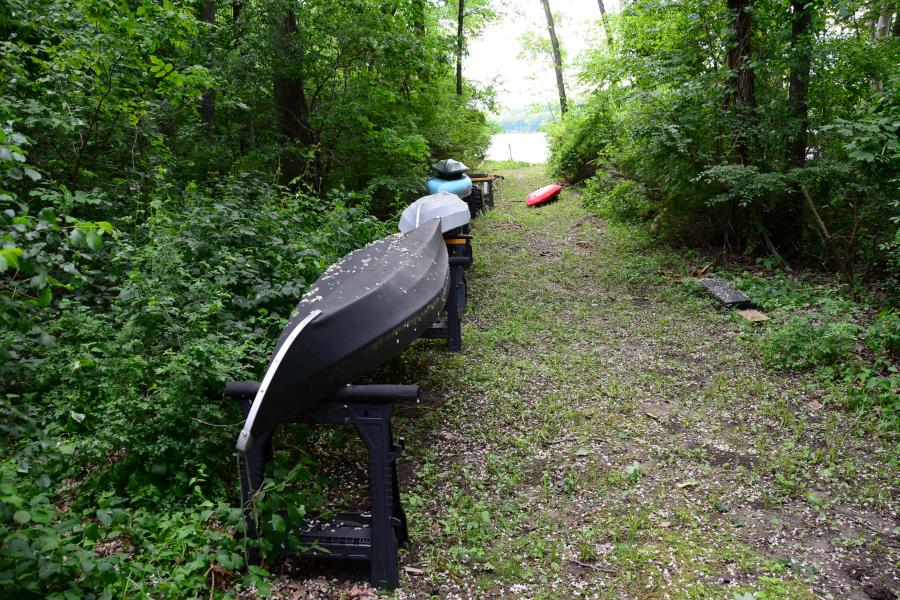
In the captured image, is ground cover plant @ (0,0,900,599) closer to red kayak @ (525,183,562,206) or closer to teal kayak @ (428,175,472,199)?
teal kayak @ (428,175,472,199)

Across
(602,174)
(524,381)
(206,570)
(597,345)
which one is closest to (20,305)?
(206,570)

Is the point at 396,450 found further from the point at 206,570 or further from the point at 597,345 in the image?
the point at 597,345

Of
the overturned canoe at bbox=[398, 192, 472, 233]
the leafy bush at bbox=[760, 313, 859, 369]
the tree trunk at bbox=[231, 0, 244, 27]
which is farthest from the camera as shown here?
the tree trunk at bbox=[231, 0, 244, 27]

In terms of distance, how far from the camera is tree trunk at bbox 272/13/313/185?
7926 mm

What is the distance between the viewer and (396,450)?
2.71 metres

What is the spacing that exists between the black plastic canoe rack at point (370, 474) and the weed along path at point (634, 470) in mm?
246

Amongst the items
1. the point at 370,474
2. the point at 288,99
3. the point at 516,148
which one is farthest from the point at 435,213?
the point at 516,148

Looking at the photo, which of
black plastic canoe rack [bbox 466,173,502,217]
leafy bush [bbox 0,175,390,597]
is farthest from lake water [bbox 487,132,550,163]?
leafy bush [bbox 0,175,390,597]

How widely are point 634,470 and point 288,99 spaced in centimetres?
712

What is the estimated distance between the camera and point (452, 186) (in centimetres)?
1013

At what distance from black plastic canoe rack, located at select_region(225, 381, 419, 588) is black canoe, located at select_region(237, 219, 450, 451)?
0.13 metres

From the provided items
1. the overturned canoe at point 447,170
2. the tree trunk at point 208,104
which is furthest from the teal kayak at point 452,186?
the tree trunk at point 208,104

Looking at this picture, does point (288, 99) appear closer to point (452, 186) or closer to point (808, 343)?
point (452, 186)

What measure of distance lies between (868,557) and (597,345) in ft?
9.96
